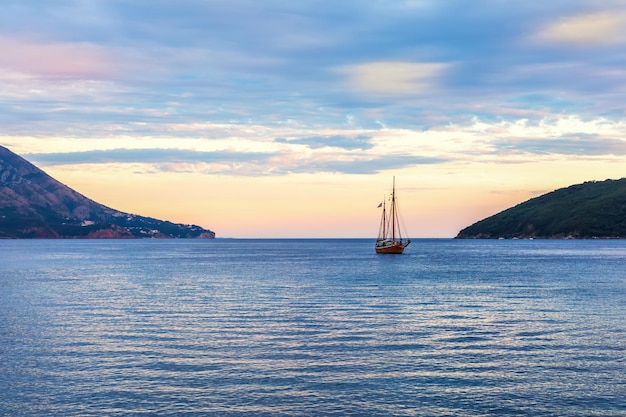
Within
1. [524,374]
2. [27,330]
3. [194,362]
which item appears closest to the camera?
[524,374]

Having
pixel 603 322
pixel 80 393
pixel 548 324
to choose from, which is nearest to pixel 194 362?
pixel 80 393

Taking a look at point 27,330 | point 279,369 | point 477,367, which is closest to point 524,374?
point 477,367

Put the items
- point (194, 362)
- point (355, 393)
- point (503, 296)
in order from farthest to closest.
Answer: point (503, 296) < point (194, 362) < point (355, 393)

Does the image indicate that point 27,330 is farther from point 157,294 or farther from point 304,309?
point 157,294

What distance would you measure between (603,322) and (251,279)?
66.5 m

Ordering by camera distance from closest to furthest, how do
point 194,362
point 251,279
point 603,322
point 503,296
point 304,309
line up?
point 194,362 < point 603,322 < point 304,309 < point 503,296 < point 251,279

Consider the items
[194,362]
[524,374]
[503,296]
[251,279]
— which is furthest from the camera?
[251,279]

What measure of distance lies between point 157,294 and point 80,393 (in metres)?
53.8

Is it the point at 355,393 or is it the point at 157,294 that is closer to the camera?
the point at 355,393

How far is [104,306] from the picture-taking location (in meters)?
70.7

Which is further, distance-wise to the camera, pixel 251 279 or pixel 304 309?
pixel 251 279

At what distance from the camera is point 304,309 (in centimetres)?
6719

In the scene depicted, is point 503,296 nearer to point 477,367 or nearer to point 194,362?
point 477,367

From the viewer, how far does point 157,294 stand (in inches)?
3378
